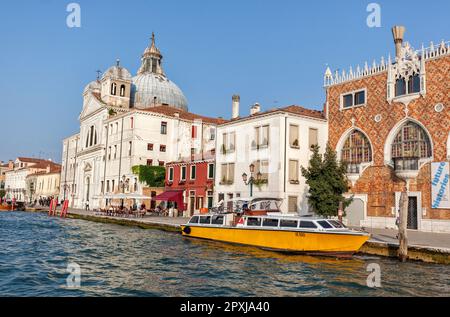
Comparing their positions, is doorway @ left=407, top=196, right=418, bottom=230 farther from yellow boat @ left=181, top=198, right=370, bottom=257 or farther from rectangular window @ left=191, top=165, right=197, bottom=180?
rectangular window @ left=191, top=165, right=197, bottom=180

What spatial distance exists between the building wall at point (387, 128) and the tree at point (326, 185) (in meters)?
4.30

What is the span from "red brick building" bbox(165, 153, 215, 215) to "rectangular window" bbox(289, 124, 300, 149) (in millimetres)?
8796

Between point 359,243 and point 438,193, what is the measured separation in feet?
31.2

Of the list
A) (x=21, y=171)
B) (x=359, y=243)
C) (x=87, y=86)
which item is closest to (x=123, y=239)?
(x=359, y=243)

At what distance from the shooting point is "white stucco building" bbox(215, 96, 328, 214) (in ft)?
101

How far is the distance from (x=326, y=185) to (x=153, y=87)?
49.1 metres

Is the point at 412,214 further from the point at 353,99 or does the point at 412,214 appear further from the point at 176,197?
the point at 176,197

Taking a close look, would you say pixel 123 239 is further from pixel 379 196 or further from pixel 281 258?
pixel 379 196

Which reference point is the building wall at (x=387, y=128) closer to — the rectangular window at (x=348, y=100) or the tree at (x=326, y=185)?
the rectangular window at (x=348, y=100)

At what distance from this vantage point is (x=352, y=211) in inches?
1158

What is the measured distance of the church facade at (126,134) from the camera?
165 ft

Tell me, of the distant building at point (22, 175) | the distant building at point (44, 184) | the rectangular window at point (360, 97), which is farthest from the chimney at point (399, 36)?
the distant building at point (22, 175)

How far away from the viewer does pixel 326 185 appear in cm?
2428
